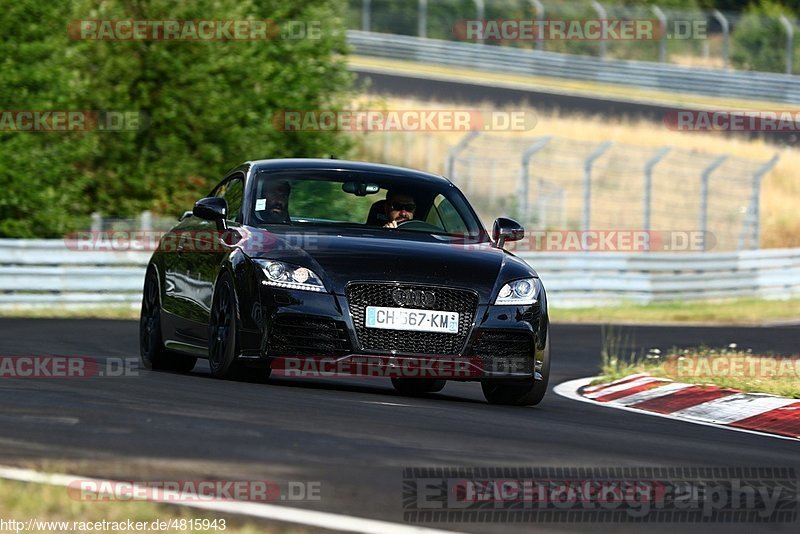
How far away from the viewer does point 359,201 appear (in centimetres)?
1186

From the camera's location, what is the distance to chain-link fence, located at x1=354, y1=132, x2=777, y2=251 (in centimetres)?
3525

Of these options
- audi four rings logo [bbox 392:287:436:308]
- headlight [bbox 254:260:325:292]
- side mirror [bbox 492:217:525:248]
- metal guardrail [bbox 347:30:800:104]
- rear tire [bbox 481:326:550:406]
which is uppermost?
metal guardrail [bbox 347:30:800:104]

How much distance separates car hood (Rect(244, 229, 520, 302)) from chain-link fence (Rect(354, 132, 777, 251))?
71.0 ft

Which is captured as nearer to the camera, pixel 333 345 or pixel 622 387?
pixel 333 345

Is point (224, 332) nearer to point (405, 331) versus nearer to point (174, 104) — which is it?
point (405, 331)

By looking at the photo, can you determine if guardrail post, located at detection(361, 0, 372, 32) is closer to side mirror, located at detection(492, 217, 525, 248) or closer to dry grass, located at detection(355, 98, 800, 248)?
dry grass, located at detection(355, 98, 800, 248)

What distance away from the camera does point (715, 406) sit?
37.5 ft

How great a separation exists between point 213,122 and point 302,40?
324 cm

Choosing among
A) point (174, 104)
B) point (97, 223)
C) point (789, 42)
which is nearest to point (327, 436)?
point (97, 223)

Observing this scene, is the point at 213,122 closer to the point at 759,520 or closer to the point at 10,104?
the point at 10,104

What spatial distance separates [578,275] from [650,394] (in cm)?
1361

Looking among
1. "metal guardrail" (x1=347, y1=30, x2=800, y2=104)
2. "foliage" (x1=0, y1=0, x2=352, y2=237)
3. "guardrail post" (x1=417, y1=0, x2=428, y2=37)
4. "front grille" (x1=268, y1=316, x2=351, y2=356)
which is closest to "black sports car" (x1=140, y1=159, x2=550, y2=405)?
"front grille" (x1=268, y1=316, x2=351, y2=356)

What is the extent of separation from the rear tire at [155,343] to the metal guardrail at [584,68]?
3599 cm

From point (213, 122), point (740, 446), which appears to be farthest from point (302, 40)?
point (740, 446)
